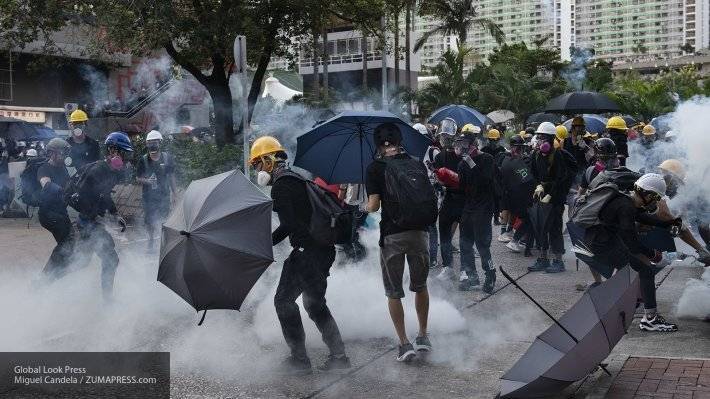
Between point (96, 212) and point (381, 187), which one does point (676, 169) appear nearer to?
point (381, 187)

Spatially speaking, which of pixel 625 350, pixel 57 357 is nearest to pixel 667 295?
pixel 625 350

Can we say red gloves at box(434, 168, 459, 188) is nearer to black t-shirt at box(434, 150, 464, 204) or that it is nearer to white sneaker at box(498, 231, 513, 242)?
black t-shirt at box(434, 150, 464, 204)

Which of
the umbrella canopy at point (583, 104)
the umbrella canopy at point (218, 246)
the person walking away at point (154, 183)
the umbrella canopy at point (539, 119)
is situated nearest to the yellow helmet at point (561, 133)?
the umbrella canopy at point (583, 104)

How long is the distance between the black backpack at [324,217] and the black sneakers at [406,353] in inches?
36.1

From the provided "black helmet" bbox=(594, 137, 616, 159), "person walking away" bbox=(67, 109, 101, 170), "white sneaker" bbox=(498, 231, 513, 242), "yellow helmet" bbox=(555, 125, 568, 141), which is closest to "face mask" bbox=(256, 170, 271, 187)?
"black helmet" bbox=(594, 137, 616, 159)

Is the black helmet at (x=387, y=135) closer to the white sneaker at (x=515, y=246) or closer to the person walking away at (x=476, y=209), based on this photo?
the person walking away at (x=476, y=209)

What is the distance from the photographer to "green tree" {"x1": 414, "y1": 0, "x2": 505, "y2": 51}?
48.1 m

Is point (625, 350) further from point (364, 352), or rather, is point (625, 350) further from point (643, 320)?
point (364, 352)

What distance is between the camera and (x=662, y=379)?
5395mm

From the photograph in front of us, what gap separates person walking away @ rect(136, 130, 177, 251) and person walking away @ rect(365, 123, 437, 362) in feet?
19.7

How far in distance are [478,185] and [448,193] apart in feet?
1.97

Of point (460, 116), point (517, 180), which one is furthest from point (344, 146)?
point (460, 116)

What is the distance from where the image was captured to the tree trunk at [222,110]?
20.0 m

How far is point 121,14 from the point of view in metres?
17.1
